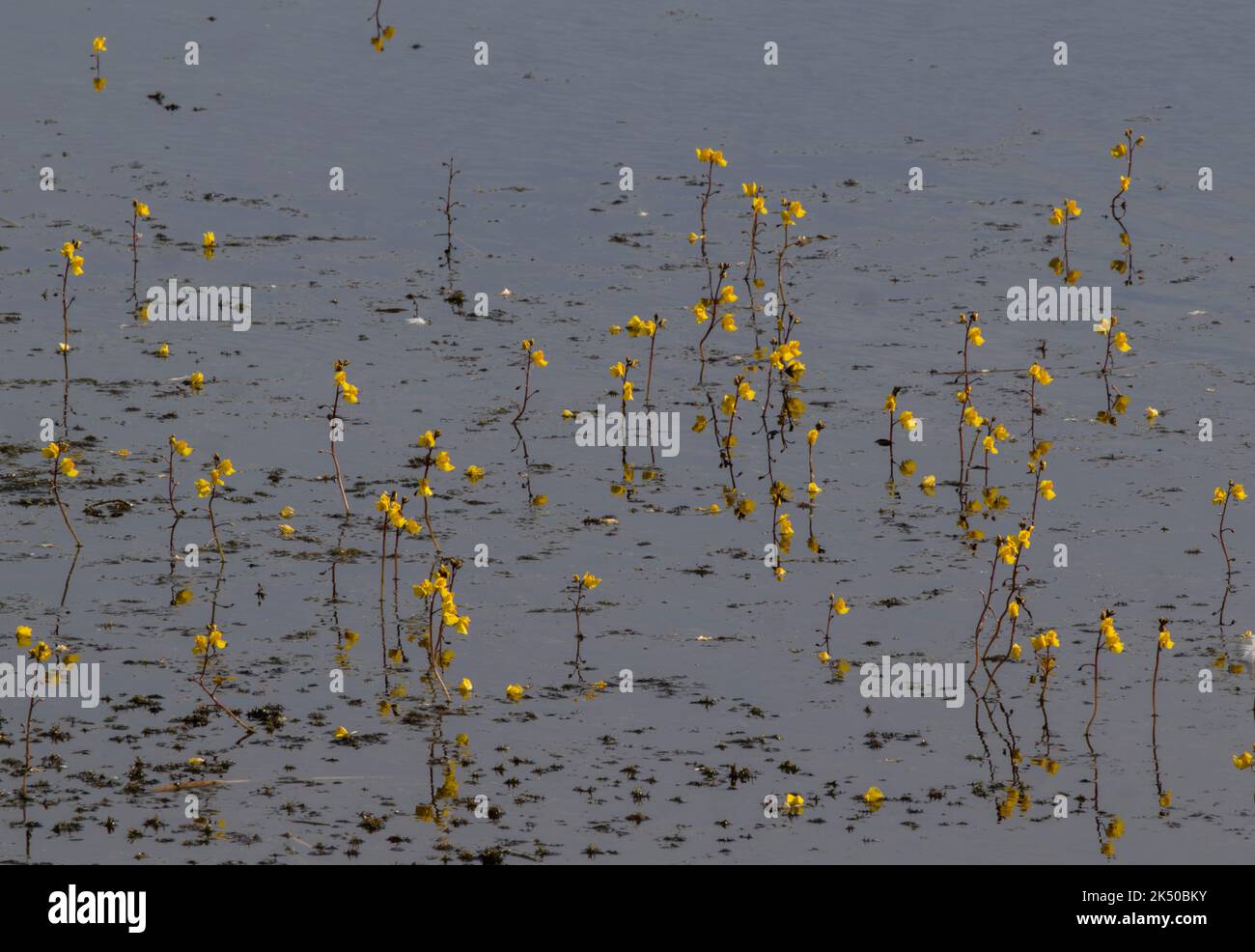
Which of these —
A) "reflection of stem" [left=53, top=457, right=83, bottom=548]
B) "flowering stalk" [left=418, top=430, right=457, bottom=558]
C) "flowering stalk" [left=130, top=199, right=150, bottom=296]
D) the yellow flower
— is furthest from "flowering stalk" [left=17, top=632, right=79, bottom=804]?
"flowering stalk" [left=130, top=199, right=150, bottom=296]

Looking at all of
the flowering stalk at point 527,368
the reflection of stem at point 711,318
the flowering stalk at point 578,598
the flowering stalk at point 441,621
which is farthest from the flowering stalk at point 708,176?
the flowering stalk at point 441,621

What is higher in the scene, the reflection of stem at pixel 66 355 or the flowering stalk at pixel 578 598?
the reflection of stem at pixel 66 355

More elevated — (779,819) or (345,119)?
(345,119)

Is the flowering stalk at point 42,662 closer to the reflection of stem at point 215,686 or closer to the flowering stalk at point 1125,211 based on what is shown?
the reflection of stem at point 215,686

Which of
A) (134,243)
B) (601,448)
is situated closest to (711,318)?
(601,448)

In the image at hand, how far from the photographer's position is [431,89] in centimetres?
2516

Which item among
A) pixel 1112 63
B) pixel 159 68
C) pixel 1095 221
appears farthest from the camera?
pixel 1112 63

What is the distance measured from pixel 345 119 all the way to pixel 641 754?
15278 millimetres

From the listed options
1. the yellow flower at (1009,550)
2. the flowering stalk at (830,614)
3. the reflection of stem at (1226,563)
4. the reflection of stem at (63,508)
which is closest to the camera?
the yellow flower at (1009,550)

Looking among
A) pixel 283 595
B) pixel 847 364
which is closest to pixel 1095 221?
pixel 847 364

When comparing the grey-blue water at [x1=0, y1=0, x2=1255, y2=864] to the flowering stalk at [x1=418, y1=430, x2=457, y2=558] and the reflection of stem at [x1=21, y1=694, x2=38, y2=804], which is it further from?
the flowering stalk at [x1=418, y1=430, x2=457, y2=558]

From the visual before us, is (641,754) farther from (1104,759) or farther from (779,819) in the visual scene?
(1104,759)

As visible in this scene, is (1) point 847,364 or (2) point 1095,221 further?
(2) point 1095,221

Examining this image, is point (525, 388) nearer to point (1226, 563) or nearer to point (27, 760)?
point (1226, 563)
